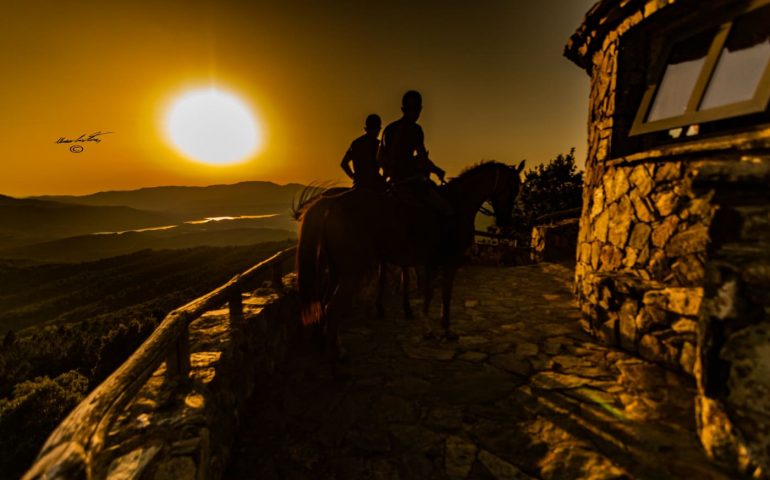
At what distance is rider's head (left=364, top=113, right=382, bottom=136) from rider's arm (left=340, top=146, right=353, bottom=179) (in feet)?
1.29

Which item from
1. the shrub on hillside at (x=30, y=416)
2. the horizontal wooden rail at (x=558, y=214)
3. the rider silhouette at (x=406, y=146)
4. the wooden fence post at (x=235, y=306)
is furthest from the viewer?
the horizontal wooden rail at (x=558, y=214)

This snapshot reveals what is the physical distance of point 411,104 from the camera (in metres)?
4.71

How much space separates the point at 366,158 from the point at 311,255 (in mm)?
1854

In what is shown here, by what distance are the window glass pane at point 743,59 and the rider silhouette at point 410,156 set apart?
3.74 metres

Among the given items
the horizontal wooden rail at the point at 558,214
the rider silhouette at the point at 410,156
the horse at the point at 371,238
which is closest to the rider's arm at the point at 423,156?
the rider silhouette at the point at 410,156

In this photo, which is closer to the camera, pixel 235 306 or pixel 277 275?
pixel 235 306

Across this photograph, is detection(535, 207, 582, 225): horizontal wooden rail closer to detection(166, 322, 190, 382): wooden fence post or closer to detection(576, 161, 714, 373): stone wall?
detection(576, 161, 714, 373): stone wall

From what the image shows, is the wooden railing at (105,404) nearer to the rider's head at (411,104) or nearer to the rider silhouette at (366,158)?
the rider silhouette at (366,158)

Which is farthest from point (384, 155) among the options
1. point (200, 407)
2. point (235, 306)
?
point (200, 407)

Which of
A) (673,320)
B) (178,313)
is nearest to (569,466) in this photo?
(673,320)

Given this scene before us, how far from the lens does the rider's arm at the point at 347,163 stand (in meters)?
5.06

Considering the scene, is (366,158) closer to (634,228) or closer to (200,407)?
(200,407)

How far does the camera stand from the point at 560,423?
3072mm

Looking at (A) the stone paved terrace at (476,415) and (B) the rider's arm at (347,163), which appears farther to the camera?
(B) the rider's arm at (347,163)
